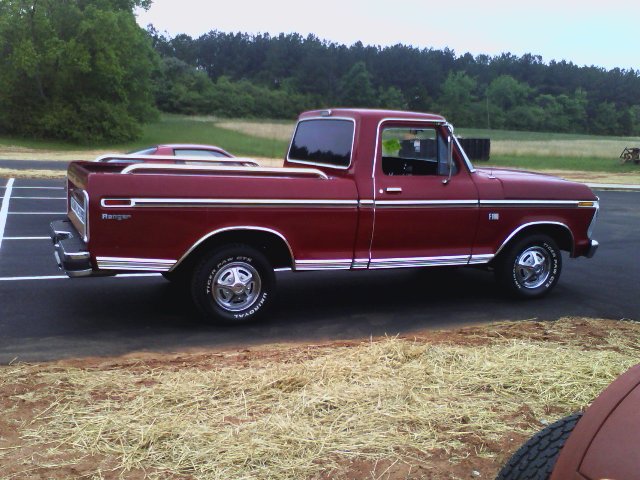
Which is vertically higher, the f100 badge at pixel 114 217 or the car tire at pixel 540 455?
the f100 badge at pixel 114 217

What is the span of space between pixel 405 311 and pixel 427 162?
5.25 feet

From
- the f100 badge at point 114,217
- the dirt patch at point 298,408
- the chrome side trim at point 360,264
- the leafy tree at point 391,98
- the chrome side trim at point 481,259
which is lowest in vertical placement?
the dirt patch at point 298,408

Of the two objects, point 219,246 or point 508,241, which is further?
point 508,241

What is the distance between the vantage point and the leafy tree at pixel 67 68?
4925 centimetres

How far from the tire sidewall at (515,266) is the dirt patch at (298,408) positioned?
2074 millimetres

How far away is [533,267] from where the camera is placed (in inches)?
324

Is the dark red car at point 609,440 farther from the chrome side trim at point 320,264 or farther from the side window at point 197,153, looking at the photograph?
the side window at point 197,153

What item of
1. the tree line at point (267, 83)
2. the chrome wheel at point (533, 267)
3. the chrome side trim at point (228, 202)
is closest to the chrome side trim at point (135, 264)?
the chrome side trim at point (228, 202)

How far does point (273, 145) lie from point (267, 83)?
2759 cm

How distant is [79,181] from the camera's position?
655 centimetres

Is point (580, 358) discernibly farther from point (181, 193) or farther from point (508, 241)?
point (181, 193)

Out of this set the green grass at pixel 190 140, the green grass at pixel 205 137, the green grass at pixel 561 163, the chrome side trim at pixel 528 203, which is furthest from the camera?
the green grass at pixel 190 140

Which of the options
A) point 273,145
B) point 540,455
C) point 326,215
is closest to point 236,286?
point 326,215

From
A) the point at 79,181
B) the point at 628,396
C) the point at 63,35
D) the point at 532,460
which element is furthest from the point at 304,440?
the point at 63,35
